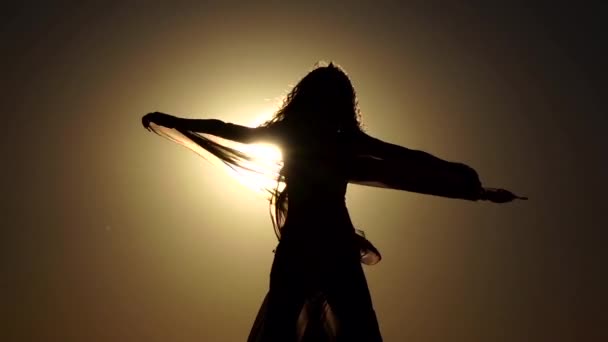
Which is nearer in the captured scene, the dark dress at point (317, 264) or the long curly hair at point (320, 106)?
the dark dress at point (317, 264)

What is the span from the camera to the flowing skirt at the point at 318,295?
2.05m

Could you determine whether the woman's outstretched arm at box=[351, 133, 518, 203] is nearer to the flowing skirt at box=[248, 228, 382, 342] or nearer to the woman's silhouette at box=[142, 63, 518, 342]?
the woman's silhouette at box=[142, 63, 518, 342]

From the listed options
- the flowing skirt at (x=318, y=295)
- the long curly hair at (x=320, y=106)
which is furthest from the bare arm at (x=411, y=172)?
the flowing skirt at (x=318, y=295)

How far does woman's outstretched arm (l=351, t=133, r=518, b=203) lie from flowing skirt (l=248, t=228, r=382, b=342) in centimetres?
35

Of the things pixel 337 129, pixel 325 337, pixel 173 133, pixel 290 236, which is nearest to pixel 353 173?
pixel 337 129

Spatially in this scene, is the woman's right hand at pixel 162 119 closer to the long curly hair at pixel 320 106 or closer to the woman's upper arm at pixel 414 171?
the long curly hair at pixel 320 106

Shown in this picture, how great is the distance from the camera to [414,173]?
7.96 feet

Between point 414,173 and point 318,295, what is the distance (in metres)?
0.65

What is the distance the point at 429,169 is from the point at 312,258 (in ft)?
1.98

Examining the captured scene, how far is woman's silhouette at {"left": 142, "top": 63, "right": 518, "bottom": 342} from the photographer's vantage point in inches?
81.8

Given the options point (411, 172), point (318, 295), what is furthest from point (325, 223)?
point (411, 172)

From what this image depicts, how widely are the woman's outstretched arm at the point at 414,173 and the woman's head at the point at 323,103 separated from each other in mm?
142

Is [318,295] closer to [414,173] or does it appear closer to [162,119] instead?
[414,173]

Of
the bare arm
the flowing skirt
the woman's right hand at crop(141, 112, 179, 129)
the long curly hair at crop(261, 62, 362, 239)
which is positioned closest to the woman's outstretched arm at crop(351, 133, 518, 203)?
the bare arm
